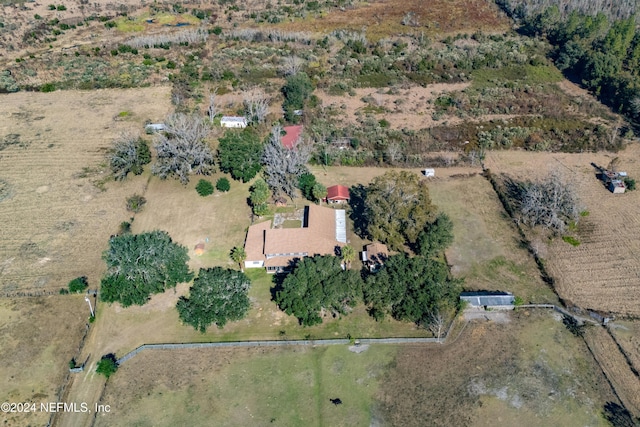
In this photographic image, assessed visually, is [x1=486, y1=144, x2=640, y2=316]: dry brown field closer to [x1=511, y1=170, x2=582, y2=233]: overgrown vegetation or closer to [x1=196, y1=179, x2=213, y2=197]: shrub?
[x1=511, y1=170, x2=582, y2=233]: overgrown vegetation

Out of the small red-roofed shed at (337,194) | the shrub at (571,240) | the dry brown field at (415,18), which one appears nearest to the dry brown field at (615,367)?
the shrub at (571,240)

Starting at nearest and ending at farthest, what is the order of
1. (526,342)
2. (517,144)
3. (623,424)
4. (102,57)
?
(623,424), (526,342), (517,144), (102,57)

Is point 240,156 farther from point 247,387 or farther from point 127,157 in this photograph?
point 247,387

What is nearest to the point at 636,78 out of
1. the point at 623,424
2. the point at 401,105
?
the point at 401,105

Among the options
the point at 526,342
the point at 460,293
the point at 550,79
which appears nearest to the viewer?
the point at 526,342

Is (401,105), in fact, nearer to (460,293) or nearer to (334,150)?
(334,150)

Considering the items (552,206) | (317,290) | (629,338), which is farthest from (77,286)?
(629,338)

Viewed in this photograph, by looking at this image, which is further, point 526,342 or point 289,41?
point 289,41

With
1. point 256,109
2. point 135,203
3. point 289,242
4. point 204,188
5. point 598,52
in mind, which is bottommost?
point 135,203
